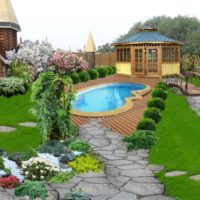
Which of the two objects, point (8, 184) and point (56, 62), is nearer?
point (8, 184)

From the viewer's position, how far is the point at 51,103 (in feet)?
38.0

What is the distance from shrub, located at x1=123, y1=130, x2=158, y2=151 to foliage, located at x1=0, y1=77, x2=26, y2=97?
35.4 ft


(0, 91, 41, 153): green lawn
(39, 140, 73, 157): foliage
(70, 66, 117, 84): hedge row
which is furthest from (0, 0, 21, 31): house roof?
(39, 140, 73, 157): foliage

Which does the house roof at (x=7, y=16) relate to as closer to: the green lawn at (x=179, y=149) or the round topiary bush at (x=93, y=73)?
the round topiary bush at (x=93, y=73)

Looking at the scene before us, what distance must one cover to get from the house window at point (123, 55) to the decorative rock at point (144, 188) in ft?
87.8

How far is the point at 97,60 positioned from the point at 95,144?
110 feet

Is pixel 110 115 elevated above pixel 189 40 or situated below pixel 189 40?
below

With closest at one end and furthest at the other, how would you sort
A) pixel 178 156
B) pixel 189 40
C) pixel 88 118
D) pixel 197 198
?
pixel 197 198 → pixel 178 156 → pixel 88 118 → pixel 189 40

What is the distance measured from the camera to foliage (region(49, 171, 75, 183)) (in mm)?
8449

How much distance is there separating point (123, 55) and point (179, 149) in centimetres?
2476

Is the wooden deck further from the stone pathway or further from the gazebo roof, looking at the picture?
the gazebo roof

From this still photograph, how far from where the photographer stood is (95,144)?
12766 mm

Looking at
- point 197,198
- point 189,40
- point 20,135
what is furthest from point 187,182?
point 189,40

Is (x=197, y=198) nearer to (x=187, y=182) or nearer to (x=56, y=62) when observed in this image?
(x=187, y=182)
